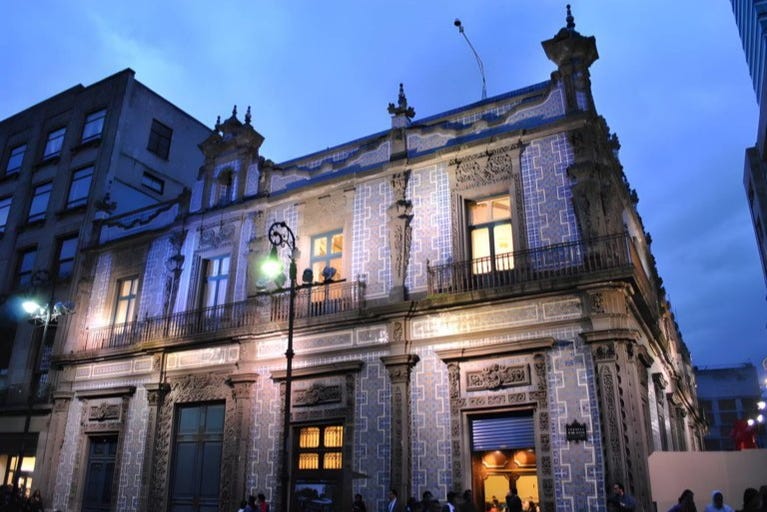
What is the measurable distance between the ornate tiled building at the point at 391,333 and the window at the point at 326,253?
51mm

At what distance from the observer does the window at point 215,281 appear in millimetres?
18266

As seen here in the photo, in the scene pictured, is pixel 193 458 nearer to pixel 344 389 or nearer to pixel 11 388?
pixel 344 389

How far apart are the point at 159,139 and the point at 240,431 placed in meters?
15.0

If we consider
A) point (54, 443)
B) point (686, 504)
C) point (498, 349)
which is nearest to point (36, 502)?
point (54, 443)

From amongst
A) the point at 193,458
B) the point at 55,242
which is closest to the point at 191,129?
the point at 55,242

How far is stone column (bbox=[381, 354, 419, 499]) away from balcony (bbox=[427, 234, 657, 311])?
5.85 feet

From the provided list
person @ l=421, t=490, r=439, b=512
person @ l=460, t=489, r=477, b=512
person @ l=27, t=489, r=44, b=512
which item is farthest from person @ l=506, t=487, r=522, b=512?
person @ l=27, t=489, r=44, b=512

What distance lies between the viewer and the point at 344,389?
1483 centimetres

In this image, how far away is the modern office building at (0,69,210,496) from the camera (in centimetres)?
2141

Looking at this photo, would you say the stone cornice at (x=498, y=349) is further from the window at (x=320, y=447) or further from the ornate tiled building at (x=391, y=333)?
the window at (x=320, y=447)

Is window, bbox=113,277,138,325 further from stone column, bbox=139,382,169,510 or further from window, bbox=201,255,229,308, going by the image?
stone column, bbox=139,382,169,510

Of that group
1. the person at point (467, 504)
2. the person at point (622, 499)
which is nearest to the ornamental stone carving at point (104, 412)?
the person at point (467, 504)

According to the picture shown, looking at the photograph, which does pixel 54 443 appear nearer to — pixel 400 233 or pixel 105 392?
pixel 105 392

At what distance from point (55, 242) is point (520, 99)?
728 inches
